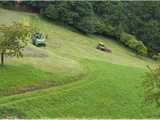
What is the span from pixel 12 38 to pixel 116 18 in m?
49.3

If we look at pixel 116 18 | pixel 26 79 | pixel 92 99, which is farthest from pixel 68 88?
pixel 116 18

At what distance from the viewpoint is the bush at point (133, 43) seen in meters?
86.7

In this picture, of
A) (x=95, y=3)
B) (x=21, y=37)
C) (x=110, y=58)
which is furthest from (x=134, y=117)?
(x=95, y=3)

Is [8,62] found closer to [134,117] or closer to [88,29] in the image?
[134,117]

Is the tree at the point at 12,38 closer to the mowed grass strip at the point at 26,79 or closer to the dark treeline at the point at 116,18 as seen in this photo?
the mowed grass strip at the point at 26,79

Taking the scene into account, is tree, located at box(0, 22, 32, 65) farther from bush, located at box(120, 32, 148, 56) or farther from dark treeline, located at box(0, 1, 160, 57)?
bush, located at box(120, 32, 148, 56)

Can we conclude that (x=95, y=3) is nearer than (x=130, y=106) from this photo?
No

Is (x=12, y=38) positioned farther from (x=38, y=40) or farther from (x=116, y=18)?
(x=116, y=18)

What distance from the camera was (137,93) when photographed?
178 ft

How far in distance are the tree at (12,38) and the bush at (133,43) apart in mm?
39887

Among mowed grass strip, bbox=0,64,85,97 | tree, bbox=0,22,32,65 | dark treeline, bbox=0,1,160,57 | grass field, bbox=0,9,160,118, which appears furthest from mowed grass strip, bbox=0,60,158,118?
dark treeline, bbox=0,1,160,57

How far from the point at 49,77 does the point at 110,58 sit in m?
24.3

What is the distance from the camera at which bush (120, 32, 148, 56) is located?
86688 mm

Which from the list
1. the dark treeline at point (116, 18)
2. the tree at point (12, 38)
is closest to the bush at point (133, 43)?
the dark treeline at point (116, 18)
